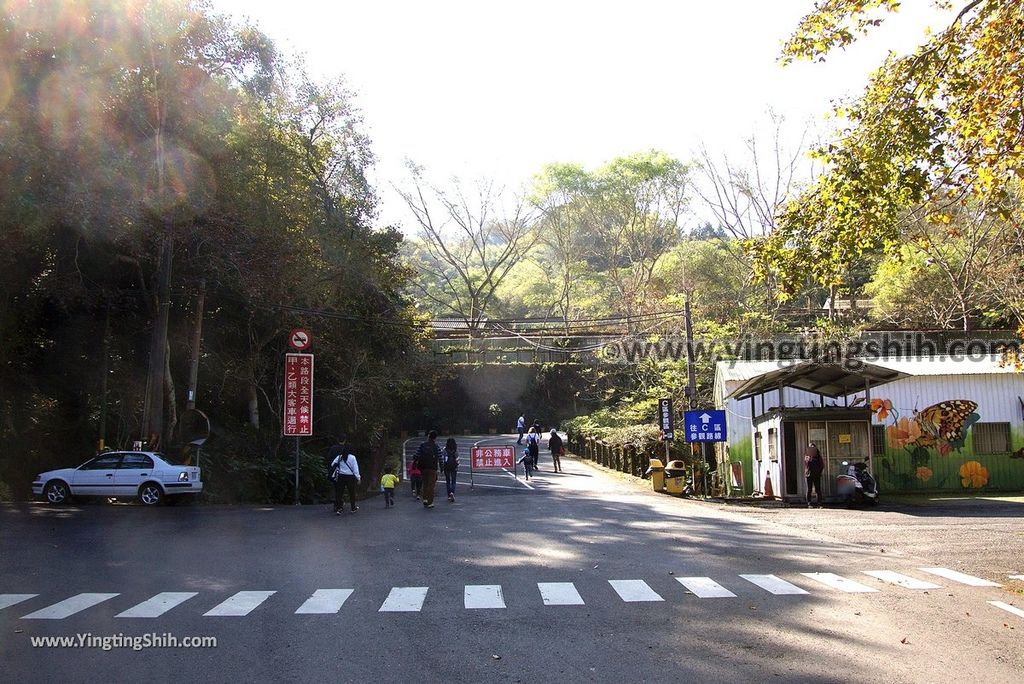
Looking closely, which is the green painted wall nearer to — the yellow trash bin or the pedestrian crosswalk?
the yellow trash bin

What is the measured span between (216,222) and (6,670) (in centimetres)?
1670

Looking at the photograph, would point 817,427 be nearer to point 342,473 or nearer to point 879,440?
point 879,440

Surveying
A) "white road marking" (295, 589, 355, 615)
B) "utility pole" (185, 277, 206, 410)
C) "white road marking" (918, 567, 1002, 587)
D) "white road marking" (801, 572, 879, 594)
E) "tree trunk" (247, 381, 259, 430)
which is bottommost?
"white road marking" (918, 567, 1002, 587)

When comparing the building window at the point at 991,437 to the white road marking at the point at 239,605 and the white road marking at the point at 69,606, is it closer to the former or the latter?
the white road marking at the point at 239,605

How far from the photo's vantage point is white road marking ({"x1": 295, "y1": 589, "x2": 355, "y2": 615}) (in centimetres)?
830

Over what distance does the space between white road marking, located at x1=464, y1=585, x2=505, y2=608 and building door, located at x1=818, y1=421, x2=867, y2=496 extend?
15.0m

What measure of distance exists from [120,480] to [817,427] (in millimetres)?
17546

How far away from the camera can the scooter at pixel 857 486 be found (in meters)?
21.0

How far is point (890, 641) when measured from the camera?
22.8 feet

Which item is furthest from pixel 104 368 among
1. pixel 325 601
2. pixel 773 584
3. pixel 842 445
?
pixel 773 584

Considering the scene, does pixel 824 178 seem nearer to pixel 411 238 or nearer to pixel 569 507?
pixel 569 507

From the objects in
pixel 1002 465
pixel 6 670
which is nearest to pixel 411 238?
pixel 1002 465

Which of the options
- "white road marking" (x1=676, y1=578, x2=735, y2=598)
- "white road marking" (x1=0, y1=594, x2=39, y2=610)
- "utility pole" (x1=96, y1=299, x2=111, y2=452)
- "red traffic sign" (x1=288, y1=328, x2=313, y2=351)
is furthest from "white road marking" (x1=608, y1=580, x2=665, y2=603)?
"utility pole" (x1=96, y1=299, x2=111, y2=452)

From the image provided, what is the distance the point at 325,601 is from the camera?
8742 millimetres
